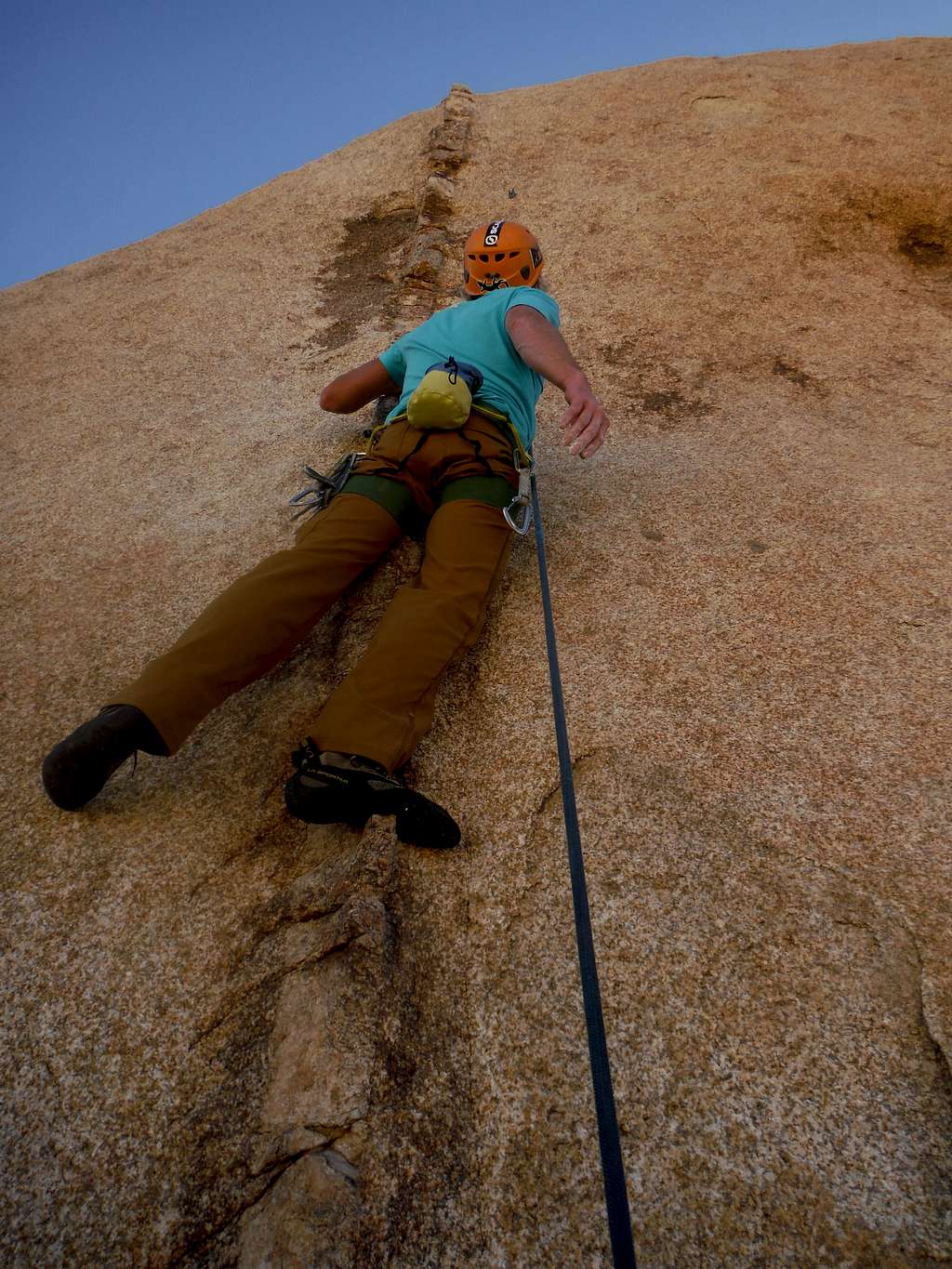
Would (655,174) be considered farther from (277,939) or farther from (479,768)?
(277,939)

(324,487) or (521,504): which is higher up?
(324,487)

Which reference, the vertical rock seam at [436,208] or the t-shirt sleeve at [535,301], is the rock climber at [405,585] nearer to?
the t-shirt sleeve at [535,301]

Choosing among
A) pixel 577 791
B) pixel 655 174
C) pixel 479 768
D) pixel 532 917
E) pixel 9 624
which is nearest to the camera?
pixel 532 917

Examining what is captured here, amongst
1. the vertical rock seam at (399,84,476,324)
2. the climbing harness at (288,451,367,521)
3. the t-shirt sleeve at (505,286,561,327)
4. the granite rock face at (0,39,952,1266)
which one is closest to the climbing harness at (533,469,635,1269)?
the granite rock face at (0,39,952,1266)

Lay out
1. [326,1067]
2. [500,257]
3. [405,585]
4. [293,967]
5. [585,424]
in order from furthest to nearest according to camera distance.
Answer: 1. [500,257]
2. [405,585]
3. [585,424]
4. [293,967]
5. [326,1067]

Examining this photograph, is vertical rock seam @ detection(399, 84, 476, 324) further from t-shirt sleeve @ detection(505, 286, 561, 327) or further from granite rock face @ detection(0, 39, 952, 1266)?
t-shirt sleeve @ detection(505, 286, 561, 327)

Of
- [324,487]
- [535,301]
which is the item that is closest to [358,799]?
[324,487]

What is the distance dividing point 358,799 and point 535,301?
7.04 ft

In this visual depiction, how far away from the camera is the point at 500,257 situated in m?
3.20

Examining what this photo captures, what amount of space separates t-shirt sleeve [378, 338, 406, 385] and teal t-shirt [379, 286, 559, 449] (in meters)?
0.12

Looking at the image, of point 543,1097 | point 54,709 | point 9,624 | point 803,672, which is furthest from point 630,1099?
point 9,624

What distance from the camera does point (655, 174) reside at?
653 cm

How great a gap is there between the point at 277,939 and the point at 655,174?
24.2 feet

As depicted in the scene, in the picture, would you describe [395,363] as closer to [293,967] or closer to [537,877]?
[537,877]
